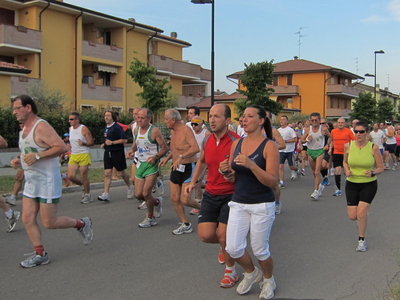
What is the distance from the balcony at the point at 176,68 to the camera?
36000mm

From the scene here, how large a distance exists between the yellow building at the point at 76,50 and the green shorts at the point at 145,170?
17.8 metres

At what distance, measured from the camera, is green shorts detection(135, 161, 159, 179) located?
23.0ft

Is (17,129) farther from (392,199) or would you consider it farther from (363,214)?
(363,214)

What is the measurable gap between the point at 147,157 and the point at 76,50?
82.0 ft

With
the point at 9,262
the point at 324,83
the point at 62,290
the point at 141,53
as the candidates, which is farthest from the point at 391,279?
the point at 324,83

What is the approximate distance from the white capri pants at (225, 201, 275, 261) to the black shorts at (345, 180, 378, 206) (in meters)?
2.47

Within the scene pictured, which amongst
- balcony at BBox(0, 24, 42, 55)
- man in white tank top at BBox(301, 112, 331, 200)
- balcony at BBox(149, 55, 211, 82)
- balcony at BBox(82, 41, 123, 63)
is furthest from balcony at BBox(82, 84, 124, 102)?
man in white tank top at BBox(301, 112, 331, 200)

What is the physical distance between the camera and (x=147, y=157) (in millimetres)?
7102

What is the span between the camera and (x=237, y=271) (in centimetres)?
498

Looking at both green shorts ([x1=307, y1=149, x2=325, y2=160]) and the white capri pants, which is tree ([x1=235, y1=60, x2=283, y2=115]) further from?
the white capri pants

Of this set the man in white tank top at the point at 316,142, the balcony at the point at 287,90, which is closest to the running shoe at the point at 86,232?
the man in white tank top at the point at 316,142

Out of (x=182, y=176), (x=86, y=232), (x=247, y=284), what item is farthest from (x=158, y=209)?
(x=247, y=284)

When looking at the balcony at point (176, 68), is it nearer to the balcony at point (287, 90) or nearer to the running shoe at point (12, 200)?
the balcony at point (287, 90)

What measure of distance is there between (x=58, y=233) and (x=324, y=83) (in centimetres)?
5566
